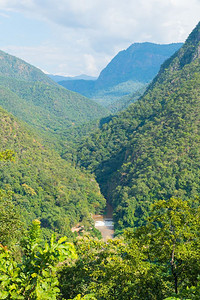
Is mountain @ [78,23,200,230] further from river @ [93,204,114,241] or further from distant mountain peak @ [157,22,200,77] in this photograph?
river @ [93,204,114,241]

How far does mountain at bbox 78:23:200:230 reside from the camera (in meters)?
62.7

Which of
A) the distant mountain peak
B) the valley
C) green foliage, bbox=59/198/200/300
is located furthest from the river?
the distant mountain peak

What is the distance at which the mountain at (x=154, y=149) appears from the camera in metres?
62.7

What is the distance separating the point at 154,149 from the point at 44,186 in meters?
31.5

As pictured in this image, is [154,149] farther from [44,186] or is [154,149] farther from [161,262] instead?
[161,262]

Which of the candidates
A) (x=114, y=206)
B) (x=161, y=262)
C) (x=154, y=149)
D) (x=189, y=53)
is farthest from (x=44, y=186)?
(x=189, y=53)

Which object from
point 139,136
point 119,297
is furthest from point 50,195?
point 119,297

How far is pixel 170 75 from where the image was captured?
117938 millimetres

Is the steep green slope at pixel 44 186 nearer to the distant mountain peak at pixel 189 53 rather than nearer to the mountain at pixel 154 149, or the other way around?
the mountain at pixel 154 149

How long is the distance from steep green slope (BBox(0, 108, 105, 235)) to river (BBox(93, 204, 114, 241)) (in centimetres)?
252

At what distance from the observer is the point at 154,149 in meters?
75.2

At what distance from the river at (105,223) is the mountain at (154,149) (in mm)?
2596

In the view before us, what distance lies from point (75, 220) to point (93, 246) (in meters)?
46.8

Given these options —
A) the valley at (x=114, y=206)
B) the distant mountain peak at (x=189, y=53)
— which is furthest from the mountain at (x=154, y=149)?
the valley at (x=114, y=206)
